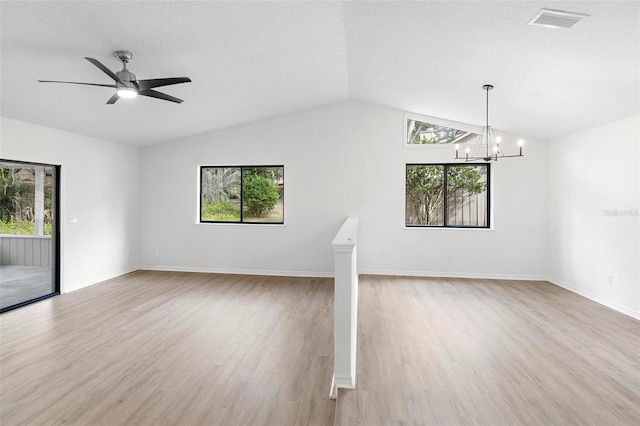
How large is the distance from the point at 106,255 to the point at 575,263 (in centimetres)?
754

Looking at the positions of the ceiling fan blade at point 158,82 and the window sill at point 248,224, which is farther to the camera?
the window sill at point 248,224

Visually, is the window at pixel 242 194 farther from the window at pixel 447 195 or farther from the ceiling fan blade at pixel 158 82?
the ceiling fan blade at pixel 158 82

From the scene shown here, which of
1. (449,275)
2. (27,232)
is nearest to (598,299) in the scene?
(449,275)

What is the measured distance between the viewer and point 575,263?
514 centimetres

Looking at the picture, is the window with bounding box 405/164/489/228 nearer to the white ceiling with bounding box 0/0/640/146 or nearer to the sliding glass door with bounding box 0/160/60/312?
the white ceiling with bounding box 0/0/640/146

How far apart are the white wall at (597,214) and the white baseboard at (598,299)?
0.04 ft

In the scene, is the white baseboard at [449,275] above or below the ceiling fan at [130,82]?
below

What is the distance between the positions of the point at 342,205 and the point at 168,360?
3.89 m

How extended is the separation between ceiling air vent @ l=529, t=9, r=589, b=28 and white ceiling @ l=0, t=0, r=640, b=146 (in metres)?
0.05

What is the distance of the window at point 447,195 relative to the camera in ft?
20.0

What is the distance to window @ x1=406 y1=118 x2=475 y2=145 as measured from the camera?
6051 millimetres

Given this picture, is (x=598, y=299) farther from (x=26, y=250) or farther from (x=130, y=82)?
(x=26, y=250)

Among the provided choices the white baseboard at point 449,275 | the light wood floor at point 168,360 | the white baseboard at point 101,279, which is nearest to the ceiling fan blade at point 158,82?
the light wood floor at point 168,360

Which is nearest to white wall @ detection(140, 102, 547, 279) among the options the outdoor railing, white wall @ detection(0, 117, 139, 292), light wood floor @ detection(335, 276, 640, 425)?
white wall @ detection(0, 117, 139, 292)
